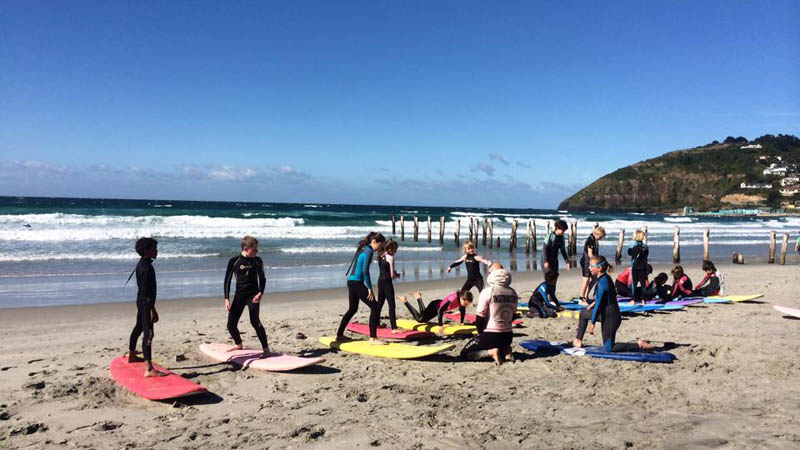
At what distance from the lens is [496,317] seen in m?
6.58

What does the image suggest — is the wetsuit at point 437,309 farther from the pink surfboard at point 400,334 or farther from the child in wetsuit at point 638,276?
the child in wetsuit at point 638,276

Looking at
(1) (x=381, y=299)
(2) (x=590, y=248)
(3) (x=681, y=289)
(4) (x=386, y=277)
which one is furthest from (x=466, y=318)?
(3) (x=681, y=289)

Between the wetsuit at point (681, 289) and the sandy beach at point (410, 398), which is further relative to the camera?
the wetsuit at point (681, 289)

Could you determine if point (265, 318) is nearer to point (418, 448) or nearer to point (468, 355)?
point (468, 355)

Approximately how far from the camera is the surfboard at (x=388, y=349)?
6.80 metres

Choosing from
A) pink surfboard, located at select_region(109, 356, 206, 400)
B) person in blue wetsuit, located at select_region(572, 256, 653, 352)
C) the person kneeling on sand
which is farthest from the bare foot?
pink surfboard, located at select_region(109, 356, 206, 400)

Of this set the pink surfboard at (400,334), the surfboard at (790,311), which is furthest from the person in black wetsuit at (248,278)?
the surfboard at (790,311)

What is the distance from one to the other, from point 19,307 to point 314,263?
1059 cm

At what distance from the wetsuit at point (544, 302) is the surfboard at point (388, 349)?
3.06 meters

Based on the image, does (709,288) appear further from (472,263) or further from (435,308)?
(435,308)

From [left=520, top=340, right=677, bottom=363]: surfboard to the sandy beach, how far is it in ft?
0.43

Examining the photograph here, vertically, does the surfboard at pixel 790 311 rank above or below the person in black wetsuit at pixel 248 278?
below

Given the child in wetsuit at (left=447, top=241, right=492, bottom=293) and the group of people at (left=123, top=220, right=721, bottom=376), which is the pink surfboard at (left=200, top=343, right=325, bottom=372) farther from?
the child in wetsuit at (left=447, top=241, right=492, bottom=293)

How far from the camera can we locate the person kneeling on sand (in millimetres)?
6520
